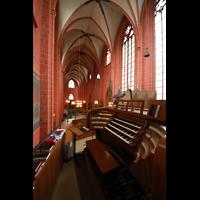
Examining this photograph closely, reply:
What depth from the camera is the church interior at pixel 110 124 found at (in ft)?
4.81

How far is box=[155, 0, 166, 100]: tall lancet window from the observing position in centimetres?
478

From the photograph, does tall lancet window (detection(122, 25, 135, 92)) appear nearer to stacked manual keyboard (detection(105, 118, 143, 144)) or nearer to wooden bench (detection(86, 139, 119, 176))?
stacked manual keyboard (detection(105, 118, 143, 144))

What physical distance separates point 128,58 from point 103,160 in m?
7.60

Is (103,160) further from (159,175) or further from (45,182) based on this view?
(159,175)

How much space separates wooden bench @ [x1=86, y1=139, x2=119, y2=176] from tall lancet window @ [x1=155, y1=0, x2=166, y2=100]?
13.9 ft

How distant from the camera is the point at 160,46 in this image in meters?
4.96

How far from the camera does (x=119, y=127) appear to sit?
2320 millimetres

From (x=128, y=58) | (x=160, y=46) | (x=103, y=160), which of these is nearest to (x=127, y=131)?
(x=103, y=160)

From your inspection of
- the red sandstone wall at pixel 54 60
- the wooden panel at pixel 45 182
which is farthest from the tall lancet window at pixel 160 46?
the wooden panel at pixel 45 182

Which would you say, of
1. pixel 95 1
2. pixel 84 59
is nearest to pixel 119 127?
pixel 95 1

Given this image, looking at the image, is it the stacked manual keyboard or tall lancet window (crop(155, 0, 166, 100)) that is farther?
tall lancet window (crop(155, 0, 166, 100))

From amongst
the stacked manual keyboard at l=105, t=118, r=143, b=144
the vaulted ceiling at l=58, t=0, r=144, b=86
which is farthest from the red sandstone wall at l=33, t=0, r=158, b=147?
the stacked manual keyboard at l=105, t=118, r=143, b=144

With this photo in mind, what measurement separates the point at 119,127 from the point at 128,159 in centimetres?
80
